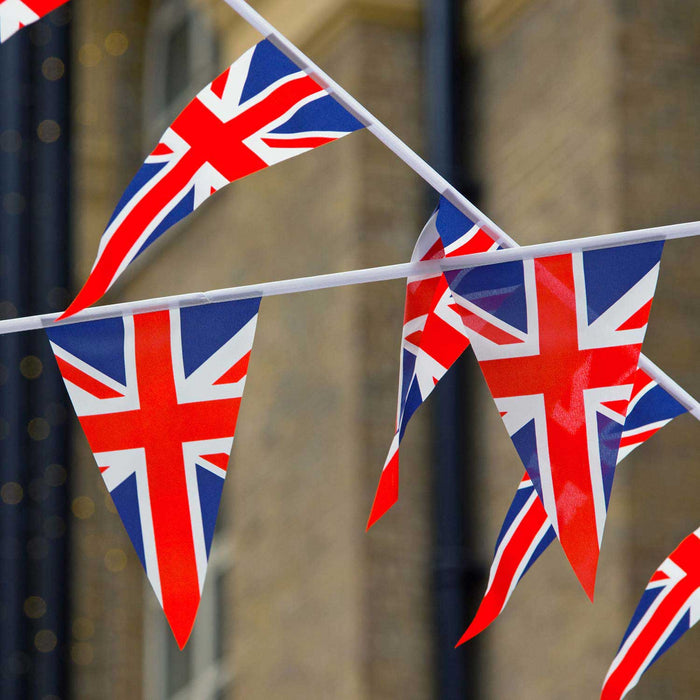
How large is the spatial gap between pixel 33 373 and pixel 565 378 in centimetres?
718

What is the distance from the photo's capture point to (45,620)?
9.66m

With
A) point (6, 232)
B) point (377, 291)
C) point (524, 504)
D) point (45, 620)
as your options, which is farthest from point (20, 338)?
point (524, 504)

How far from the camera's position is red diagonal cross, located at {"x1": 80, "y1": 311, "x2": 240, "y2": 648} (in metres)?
3.23

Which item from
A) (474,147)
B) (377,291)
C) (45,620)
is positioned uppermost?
(474,147)

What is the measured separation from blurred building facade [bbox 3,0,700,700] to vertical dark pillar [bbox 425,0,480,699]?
1.4 inches

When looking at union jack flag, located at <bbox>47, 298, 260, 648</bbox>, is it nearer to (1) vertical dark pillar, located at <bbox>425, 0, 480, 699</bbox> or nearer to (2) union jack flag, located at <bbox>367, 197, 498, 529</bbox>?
(2) union jack flag, located at <bbox>367, 197, 498, 529</bbox>

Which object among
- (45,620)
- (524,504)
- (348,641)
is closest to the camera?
(524,504)

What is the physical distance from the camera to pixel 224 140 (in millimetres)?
3193

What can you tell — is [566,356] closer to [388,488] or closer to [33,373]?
[388,488]

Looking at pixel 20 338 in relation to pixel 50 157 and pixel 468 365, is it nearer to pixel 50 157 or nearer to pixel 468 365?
pixel 50 157

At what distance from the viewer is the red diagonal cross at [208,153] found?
10.4 feet

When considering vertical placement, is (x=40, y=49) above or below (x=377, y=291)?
above

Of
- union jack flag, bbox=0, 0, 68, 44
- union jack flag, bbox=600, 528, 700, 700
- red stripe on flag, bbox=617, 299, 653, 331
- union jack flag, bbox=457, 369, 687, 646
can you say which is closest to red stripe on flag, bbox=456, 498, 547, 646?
union jack flag, bbox=457, 369, 687, 646

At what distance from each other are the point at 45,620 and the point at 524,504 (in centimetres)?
664
